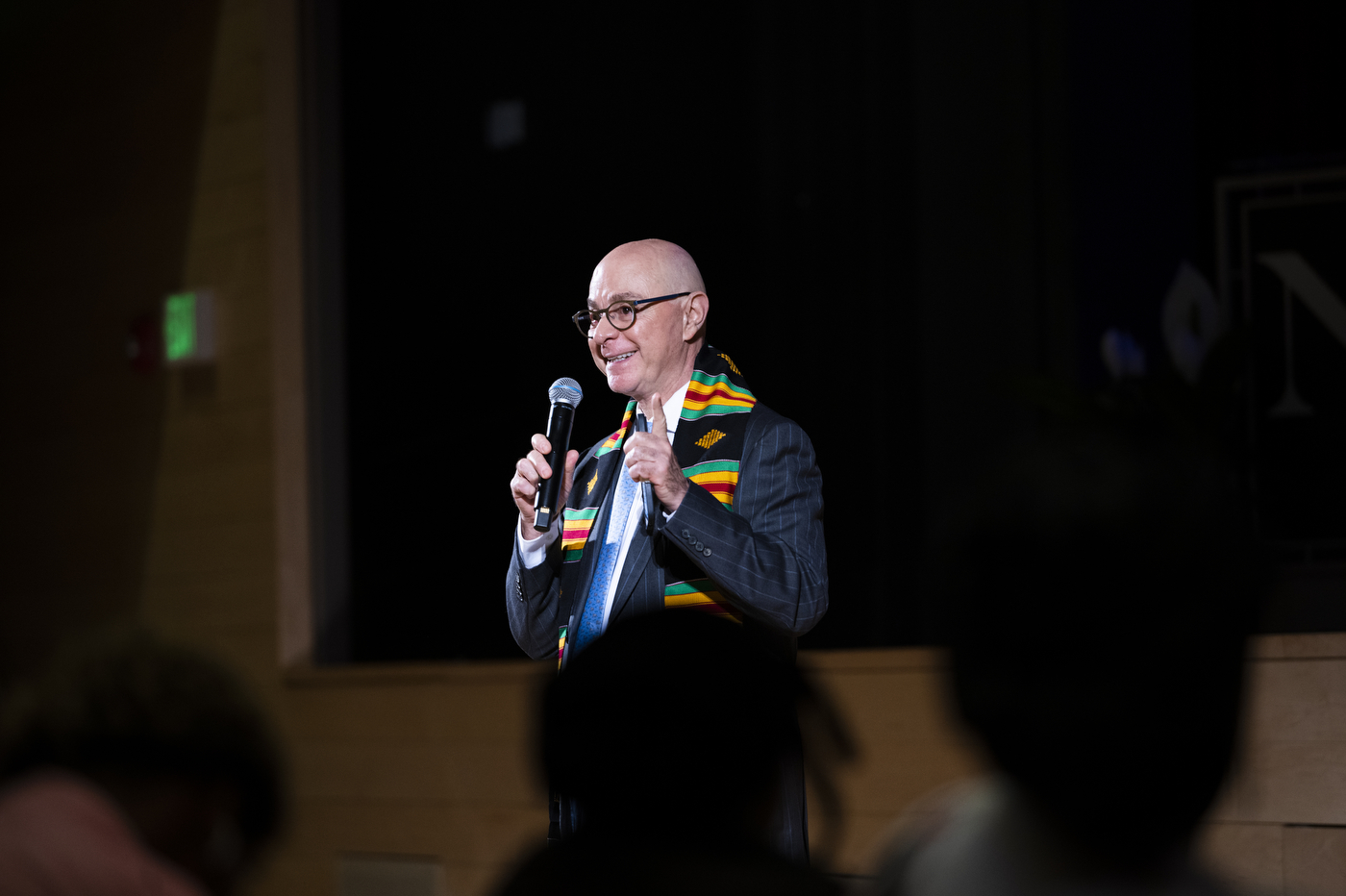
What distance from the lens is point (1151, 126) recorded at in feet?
11.1

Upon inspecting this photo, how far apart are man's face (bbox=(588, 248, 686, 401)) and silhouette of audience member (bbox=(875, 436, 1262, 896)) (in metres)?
1.30

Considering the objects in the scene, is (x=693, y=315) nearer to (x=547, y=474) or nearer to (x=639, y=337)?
(x=639, y=337)

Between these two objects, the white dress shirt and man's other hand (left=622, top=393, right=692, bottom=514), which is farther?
the white dress shirt

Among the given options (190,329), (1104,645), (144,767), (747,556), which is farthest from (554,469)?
(190,329)

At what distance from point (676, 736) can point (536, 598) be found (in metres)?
1.22

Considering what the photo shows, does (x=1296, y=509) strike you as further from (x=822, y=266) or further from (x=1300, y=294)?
(x=822, y=266)

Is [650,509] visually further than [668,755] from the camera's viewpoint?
Yes

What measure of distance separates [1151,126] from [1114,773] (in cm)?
301

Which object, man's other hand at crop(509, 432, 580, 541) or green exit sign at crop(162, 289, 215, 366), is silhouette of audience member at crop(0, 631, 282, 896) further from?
green exit sign at crop(162, 289, 215, 366)

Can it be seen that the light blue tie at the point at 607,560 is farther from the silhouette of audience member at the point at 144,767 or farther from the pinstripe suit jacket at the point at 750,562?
the silhouette of audience member at the point at 144,767

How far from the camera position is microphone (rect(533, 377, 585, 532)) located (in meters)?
1.96

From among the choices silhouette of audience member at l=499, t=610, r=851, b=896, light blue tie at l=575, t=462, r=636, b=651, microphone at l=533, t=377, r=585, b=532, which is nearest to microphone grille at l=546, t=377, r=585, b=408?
microphone at l=533, t=377, r=585, b=532

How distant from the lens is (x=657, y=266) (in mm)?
2014

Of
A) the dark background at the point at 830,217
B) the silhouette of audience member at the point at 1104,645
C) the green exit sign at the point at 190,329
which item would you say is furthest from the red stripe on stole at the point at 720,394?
the green exit sign at the point at 190,329
